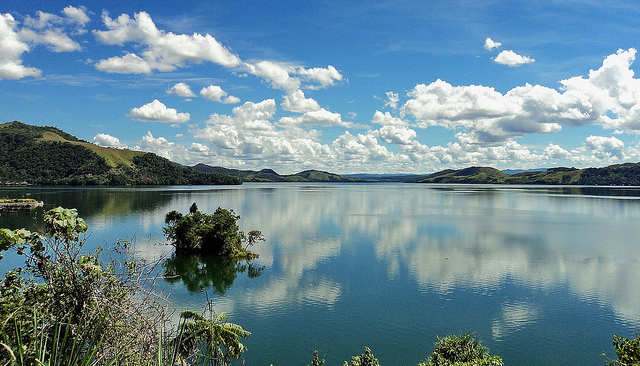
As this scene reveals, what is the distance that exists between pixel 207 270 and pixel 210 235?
1286 cm

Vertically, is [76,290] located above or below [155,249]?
above

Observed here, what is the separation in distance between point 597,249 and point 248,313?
2971 inches

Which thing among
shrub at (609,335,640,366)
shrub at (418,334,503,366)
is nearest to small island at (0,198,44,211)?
shrub at (418,334,503,366)

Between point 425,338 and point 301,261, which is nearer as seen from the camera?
point 425,338

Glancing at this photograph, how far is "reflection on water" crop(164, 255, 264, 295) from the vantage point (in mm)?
63375

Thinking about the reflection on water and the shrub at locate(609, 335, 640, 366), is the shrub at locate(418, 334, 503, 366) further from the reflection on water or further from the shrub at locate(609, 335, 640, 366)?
the reflection on water

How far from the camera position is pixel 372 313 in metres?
51.4

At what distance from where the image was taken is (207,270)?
71812mm

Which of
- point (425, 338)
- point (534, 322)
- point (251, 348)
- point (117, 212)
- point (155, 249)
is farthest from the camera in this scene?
point (117, 212)

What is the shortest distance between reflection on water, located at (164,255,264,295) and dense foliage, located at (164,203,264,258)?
2.39m

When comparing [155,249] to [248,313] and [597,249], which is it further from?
[597,249]

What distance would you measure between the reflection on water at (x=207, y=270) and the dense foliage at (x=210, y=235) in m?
2.39

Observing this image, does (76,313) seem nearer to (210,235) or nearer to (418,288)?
(418,288)

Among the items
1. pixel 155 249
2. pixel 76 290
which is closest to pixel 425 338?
pixel 76 290
